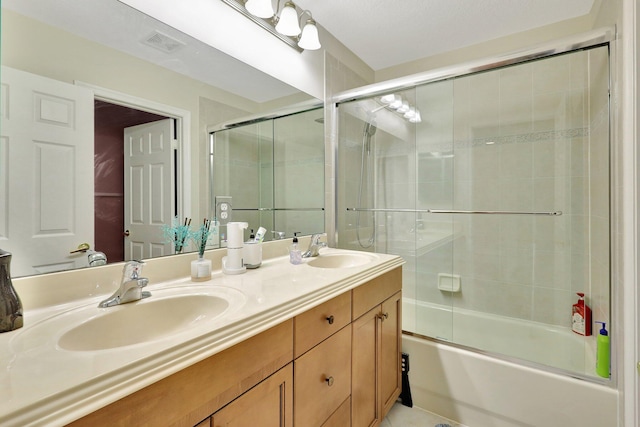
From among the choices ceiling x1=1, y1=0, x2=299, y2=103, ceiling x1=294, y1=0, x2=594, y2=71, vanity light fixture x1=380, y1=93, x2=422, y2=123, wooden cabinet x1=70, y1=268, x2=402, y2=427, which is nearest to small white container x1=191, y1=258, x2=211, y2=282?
wooden cabinet x1=70, y1=268, x2=402, y2=427

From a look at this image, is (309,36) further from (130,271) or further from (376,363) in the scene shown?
(376,363)

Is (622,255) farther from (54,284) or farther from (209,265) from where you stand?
(54,284)

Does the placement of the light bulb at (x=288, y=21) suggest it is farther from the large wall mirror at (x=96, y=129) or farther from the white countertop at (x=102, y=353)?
the white countertop at (x=102, y=353)

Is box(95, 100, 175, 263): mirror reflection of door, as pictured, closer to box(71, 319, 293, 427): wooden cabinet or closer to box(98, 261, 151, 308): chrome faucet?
box(98, 261, 151, 308): chrome faucet

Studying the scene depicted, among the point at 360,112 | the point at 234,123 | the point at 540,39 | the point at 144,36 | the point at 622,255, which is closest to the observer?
the point at 144,36

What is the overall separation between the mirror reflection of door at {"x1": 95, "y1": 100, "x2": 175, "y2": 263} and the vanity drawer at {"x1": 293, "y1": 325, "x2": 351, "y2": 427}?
693 mm

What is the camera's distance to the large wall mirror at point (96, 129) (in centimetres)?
80

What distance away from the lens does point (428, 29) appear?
2.09 meters

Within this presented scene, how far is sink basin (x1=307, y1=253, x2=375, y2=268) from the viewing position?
5.48 ft

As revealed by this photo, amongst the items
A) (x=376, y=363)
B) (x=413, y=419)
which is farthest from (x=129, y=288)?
(x=413, y=419)

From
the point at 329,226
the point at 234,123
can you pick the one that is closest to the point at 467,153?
the point at 329,226

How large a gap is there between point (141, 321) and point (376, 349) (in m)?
1.00

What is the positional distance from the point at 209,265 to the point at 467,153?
2.12 metres

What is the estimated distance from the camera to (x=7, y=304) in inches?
26.2
